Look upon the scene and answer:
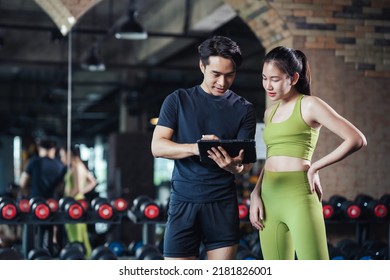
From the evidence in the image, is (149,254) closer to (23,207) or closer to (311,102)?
(23,207)

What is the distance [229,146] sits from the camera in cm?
251

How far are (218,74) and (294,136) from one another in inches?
14.8

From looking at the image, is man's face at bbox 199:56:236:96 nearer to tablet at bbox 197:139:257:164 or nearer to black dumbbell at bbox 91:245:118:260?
tablet at bbox 197:139:257:164

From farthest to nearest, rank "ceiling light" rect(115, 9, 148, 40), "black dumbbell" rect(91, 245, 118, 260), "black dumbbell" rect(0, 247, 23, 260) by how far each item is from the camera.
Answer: "ceiling light" rect(115, 9, 148, 40) → "black dumbbell" rect(91, 245, 118, 260) → "black dumbbell" rect(0, 247, 23, 260)

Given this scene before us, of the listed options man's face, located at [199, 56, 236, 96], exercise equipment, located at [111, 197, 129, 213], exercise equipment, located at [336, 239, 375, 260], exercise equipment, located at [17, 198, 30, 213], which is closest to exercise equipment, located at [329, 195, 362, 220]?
exercise equipment, located at [336, 239, 375, 260]

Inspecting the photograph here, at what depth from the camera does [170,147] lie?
257 cm

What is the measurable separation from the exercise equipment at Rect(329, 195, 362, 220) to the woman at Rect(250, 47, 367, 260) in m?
2.13

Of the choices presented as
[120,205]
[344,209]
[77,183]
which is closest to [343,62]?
[344,209]

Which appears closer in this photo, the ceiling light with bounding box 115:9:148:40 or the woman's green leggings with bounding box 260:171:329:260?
the woman's green leggings with bounding box 260:171:329:260

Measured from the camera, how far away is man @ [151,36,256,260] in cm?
258

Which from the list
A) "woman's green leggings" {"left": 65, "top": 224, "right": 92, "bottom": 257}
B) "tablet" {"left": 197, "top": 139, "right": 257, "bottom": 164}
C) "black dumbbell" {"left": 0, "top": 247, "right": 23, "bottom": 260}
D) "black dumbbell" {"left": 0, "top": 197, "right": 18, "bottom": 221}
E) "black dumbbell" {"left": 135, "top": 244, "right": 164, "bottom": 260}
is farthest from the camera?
"woman's green leggings" {"left": 65, "top": 224, "right": 92, "bottom": 257}
